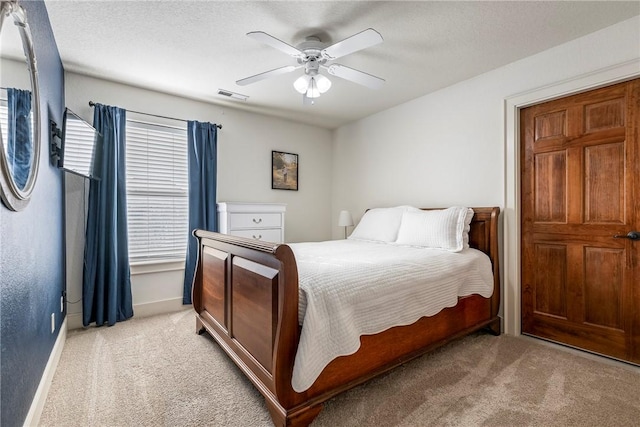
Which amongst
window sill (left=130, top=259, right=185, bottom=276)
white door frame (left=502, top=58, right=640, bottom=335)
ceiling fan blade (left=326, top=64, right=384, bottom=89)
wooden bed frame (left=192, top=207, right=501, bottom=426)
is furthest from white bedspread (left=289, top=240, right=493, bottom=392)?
window sill (left=130, top=259, right=185, bottom=276)

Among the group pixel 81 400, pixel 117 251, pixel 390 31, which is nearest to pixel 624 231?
pixel 390 31

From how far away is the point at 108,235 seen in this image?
2.98 meters

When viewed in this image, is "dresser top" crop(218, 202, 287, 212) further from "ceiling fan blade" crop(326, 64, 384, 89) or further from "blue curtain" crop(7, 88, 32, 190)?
"blue curtain" crop(7, 88, 32, 190)

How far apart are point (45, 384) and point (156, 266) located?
1612 mm

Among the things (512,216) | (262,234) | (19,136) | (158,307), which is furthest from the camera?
(262,234)

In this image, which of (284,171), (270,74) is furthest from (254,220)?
(270,74)

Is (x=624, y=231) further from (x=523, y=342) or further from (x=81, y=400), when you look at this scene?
(x=81, y=400)

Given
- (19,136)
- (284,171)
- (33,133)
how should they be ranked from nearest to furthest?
(19,136) < (33,133) < (284,171)

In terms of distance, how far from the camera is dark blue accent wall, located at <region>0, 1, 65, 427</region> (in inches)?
47.7

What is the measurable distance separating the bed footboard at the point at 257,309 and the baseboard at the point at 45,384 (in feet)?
3.26

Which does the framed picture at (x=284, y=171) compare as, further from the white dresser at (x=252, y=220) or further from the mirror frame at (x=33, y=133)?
the mirror frame at (x=33, y=133)

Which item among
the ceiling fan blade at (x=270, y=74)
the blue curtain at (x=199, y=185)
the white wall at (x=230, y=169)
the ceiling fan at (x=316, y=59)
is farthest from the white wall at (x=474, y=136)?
the blue curtain at (x=199, y=185)

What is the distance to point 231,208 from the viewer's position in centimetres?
345

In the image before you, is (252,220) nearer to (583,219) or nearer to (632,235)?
(583,219)
